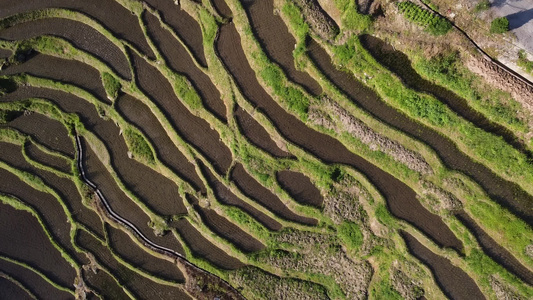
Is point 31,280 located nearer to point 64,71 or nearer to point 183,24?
point 64,71

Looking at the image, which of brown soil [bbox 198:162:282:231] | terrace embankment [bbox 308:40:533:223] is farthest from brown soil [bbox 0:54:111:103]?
terrace embankment [bbox 308:40:533:223]

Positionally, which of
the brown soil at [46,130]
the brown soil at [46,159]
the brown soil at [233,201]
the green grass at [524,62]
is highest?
the green grass at [524,62]

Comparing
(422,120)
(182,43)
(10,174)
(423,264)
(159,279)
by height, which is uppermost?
(182,43)

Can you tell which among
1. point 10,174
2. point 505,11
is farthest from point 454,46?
point 10,174

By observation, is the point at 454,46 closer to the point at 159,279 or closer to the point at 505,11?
the point at 505,11

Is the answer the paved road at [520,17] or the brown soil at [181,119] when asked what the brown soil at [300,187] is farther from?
the paved road at [520,17]

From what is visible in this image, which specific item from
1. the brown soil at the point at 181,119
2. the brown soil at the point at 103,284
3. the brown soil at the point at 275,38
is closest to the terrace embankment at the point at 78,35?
the brown soil at the point at 181,119
